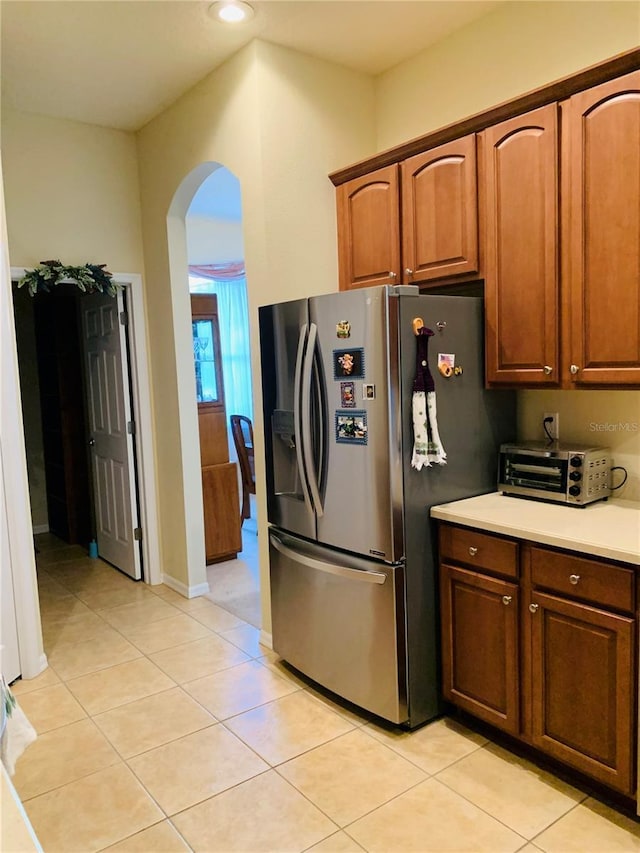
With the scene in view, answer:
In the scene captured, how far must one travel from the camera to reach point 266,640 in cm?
337

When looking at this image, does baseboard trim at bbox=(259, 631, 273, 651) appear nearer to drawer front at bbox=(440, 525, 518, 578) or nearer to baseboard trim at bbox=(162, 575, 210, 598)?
baseboard trim at bbox=(162, 575, 210, 598)

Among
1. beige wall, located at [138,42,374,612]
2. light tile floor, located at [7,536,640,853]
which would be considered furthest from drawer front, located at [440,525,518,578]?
beige wall, located at [138,42,374,612]

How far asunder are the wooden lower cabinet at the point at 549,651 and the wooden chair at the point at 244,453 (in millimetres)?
3305

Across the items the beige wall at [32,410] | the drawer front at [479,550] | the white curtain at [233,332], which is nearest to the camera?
the drawer front at [479,550]

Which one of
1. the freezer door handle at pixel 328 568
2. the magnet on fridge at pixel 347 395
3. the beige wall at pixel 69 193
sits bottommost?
the freezer door handle at pixel 328 568

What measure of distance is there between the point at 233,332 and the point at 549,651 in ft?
16.6

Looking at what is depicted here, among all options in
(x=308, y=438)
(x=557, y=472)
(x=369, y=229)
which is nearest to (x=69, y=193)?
(x=369, y=229)

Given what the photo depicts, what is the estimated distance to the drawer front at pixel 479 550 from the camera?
2.28m

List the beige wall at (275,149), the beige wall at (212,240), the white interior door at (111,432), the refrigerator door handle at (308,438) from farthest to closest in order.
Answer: the beige wall at (212,240)
the white interior door at (111,432)
the beige wall at (275,149)
the refrigerator door handle at (308,438)

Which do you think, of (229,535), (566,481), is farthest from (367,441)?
(229,535)

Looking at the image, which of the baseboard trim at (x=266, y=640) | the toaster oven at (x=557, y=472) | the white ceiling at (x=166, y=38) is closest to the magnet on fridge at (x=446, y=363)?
the toaster oven at (x=557, y=472)

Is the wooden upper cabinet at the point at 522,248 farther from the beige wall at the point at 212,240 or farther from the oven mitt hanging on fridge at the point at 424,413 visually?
the beige wall at the point at 212,240

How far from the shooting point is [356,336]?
2.48 m

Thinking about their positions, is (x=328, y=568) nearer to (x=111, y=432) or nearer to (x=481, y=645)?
(x=481, y=645)
